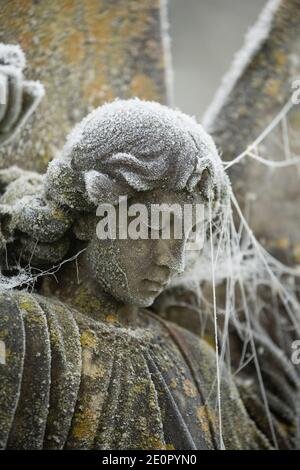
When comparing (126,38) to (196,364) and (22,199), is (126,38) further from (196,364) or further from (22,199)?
(196,364)

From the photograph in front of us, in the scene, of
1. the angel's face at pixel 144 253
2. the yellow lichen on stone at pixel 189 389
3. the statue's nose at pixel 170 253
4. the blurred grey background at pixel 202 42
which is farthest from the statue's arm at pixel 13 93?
the blurred grey background at pixel 202 42

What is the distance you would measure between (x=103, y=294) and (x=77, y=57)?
0.74m

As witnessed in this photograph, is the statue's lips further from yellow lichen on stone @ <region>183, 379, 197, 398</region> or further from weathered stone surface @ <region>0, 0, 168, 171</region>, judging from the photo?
weathered stone surface @ <region>0, 0, 168, 171</region>

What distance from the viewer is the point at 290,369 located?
5.96 feet

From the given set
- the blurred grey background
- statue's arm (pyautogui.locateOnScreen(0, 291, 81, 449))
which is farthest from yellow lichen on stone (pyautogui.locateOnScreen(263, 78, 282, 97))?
the blurred grey background

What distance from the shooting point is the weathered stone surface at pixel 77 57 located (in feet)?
4.91

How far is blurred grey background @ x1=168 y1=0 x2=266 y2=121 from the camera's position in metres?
3.48

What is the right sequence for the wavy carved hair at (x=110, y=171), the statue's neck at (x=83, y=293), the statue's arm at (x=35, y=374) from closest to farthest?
1. the statue's arm at (x=35, y=374)
2. the wavy carved hair at (x=110, y=171)
3. the statue's neck at (x=83, y=293)

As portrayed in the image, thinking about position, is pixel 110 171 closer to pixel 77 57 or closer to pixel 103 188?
pixel 103 188

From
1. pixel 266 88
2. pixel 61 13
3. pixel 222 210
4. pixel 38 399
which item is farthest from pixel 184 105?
pixel 38 399

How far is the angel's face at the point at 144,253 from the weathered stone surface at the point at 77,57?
37cm

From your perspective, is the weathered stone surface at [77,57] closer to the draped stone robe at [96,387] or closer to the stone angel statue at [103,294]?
the stone angel statue at [103,294]

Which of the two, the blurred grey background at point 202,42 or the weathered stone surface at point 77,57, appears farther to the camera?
the blurred grey background at point 202,42

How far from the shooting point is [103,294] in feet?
4.28
